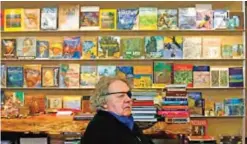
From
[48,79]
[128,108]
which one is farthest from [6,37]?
[128,108]

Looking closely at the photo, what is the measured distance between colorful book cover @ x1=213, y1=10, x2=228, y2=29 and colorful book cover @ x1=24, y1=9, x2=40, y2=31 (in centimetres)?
212

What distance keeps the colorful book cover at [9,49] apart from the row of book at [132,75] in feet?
0.59

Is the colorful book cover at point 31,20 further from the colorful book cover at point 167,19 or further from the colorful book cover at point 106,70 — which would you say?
the colorful book cover at point 167,19

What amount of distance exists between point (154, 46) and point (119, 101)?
2569mm

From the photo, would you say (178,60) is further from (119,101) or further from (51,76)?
(119,101)

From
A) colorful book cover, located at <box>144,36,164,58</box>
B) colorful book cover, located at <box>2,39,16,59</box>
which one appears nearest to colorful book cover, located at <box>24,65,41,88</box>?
colorful book cover, located at <box>2,39,16,59</box>

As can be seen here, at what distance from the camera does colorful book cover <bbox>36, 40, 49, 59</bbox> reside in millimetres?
5359

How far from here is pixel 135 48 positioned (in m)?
5.27

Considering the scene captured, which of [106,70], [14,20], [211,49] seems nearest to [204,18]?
[211,49]

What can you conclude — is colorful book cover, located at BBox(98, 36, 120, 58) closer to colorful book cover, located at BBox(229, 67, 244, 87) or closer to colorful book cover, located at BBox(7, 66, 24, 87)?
colorful book cover, located at BBox(7, 66, 24, 87)

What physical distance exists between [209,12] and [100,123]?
9.96ft

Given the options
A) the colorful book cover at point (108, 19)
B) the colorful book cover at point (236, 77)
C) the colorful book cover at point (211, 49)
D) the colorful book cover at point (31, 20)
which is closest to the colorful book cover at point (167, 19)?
the colorful book cover at point (211, 49)

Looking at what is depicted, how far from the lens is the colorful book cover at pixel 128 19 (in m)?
5.23

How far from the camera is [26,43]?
5375 mm
